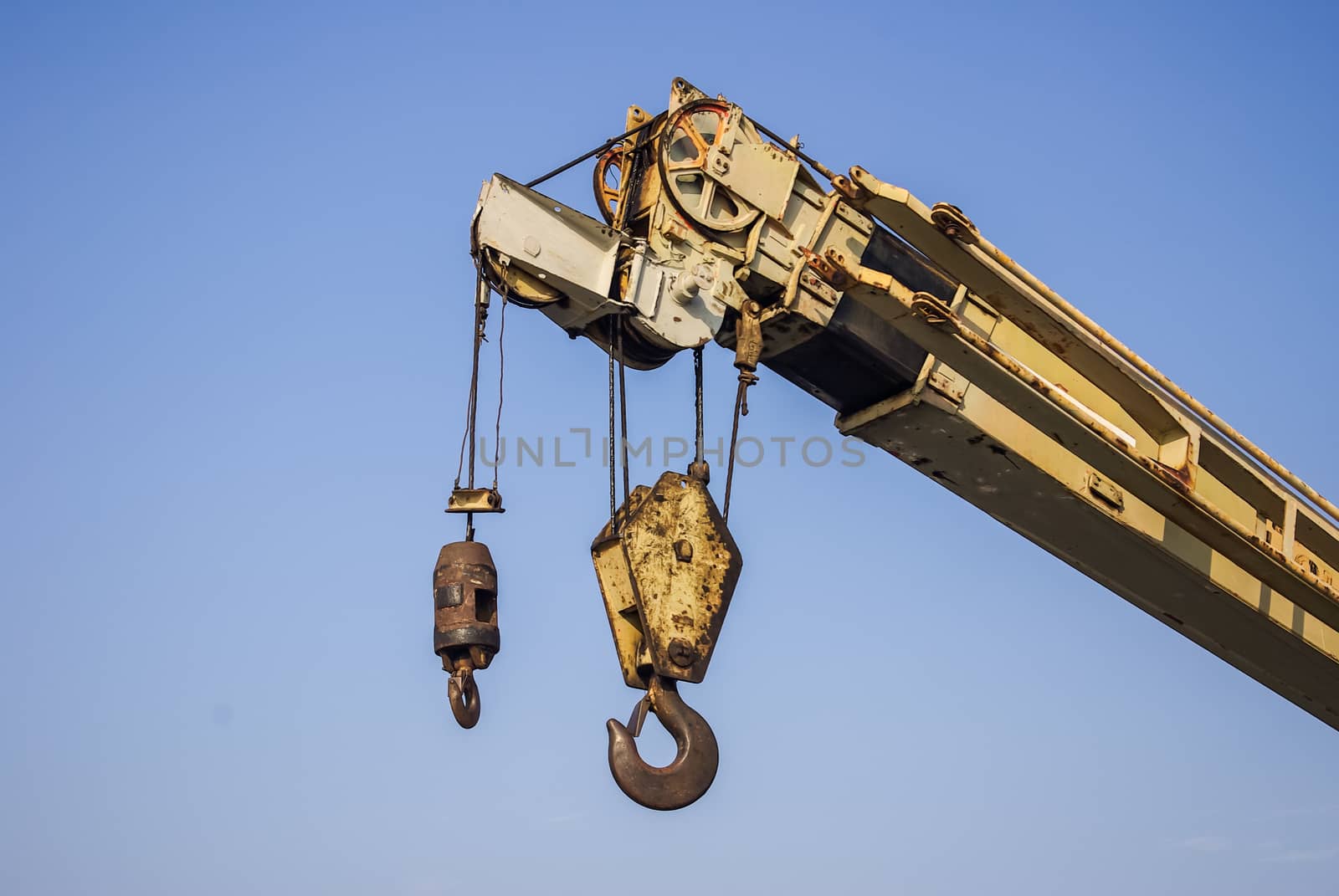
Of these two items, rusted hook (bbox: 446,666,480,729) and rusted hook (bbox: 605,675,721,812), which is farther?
rusted hook (bbox: 446,666,480,729)

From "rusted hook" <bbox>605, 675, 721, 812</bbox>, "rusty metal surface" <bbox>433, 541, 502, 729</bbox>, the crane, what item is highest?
the crane

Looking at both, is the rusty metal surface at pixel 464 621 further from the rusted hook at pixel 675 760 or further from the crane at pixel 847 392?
the rusted hook at pixel 675 760

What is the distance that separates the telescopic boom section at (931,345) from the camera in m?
5.70

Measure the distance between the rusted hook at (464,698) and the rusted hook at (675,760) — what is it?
509 mm

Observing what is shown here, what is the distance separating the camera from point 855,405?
6.35 m

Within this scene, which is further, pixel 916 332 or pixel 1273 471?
pixel 1273 471

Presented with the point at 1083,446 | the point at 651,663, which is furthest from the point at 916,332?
the point at 651,663

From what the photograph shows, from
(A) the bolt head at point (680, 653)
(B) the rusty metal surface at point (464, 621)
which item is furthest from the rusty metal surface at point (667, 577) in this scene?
(B) the rusty metal surface at point (464, 621)

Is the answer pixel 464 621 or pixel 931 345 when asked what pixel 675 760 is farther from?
pixel 931 345

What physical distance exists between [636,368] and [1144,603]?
2815 millimetres

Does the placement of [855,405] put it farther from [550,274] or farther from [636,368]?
[550,274]

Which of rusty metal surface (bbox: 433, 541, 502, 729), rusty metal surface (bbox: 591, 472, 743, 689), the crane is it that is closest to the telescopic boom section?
the crane

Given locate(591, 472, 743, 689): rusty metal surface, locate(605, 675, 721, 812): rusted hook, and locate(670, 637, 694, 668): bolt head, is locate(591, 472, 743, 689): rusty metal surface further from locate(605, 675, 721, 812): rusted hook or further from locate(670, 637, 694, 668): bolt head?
locate(605, 675, 721, 812): rusted hook

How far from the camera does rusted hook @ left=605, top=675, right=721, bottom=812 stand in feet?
15.5
